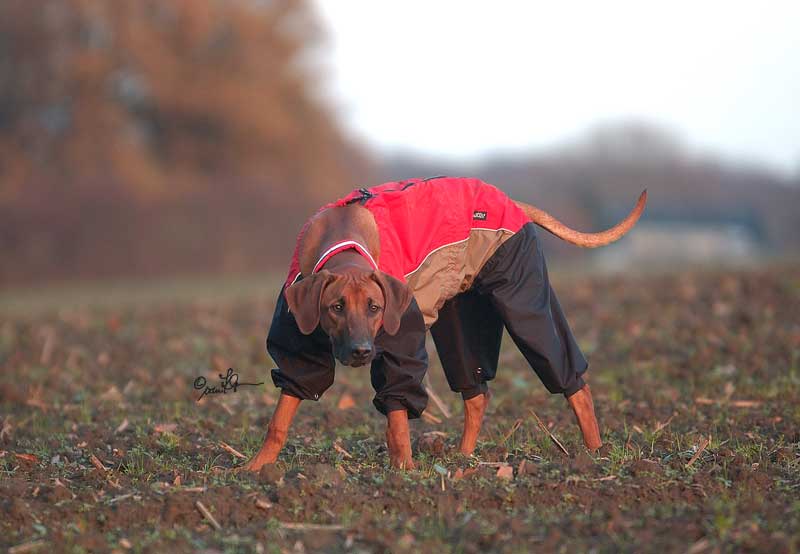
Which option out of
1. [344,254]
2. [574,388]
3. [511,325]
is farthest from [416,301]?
[574,388]

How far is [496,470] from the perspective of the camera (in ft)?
18.6

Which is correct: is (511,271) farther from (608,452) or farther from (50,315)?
(50,315)

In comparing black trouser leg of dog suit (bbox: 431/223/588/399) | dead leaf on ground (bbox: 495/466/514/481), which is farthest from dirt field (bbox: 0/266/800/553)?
black trouser leg of dog suit (bbox: 431/223/588/399)

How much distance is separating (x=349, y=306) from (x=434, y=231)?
0.95 m

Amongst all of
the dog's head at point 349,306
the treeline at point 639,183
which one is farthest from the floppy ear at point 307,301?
the treeline at point 639,183

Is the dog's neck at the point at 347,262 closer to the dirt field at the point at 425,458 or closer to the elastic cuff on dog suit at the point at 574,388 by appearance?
the dirt field at the point at 425,458

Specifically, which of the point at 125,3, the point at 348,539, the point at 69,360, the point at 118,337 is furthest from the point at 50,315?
the point at 125,3

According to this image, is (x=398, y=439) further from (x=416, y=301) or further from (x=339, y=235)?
(x=339, y=235)

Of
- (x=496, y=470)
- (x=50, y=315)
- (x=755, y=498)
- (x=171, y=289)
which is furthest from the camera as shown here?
(x=171, y=289)

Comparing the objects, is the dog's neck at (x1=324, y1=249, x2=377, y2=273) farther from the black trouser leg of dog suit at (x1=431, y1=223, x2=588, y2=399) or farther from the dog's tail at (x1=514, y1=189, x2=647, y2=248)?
the dog's tail at (x1=514, y1=189, x2=647, y2=248)

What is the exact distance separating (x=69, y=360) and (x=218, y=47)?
31938mm

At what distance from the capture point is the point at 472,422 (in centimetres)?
657

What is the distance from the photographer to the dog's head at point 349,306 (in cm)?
545

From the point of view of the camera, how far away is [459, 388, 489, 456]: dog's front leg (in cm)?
650
